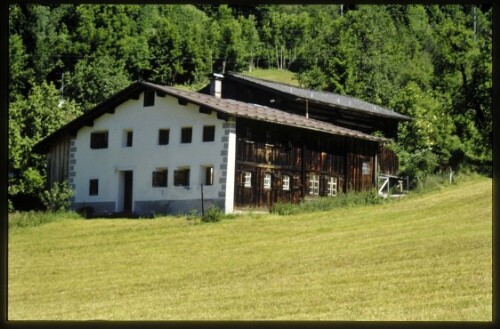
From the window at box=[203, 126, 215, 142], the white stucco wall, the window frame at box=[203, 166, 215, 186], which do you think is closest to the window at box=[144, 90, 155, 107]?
the white stucco wall

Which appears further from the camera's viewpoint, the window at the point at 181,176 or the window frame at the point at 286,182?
the window frame at the point at 286,182

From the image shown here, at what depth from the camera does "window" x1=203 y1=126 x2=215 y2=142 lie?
2540cm

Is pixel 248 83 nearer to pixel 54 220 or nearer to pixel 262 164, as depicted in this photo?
pixel 262 164

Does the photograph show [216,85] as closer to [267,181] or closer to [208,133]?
[208,133]

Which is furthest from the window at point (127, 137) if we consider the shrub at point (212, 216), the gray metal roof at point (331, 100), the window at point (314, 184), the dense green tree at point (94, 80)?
the gray metal roof at point (331, 100)

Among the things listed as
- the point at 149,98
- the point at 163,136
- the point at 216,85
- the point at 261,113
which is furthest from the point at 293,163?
the point at 216,85

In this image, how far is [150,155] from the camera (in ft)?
84.7

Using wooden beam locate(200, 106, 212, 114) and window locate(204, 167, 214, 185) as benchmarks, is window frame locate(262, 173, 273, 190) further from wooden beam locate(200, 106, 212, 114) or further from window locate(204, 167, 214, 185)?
wooden beam locate(200, 106, 212, 114)

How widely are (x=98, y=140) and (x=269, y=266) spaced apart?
34.2 feet

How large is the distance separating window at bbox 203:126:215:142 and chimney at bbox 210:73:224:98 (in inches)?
179

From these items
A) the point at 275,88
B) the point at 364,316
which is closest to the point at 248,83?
the point at 275,88

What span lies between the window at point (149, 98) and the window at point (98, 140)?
4.65 ft

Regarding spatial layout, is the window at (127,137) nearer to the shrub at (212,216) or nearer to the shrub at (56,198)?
the shrub at (56,198)

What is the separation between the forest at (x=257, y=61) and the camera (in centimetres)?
2395
